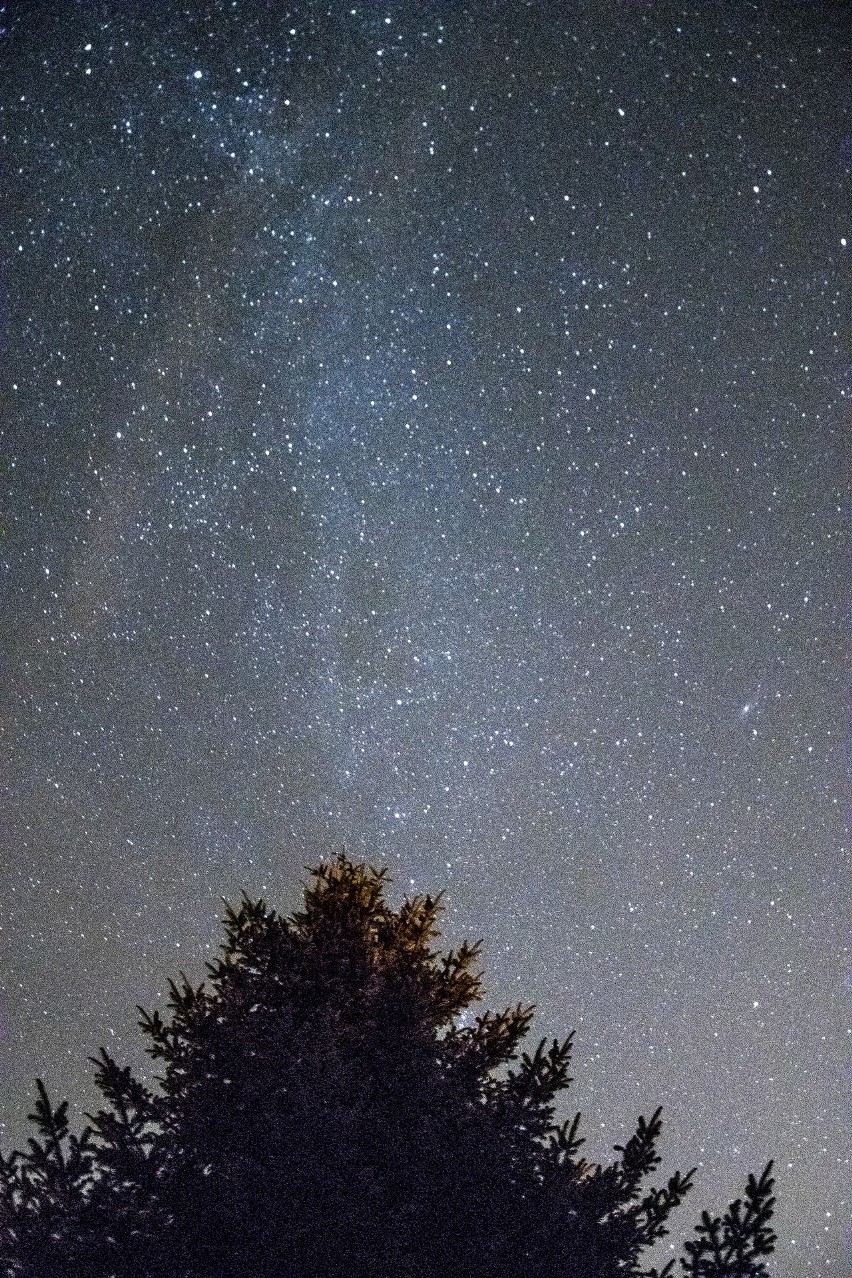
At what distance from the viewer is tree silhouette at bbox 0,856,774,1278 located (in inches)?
175

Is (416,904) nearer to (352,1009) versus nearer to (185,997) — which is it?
(352,1009)

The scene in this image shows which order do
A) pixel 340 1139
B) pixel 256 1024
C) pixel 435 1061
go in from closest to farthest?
pixel 340 1139, pixel 256 1024, pixel 435 1061

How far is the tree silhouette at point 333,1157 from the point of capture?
4453mm

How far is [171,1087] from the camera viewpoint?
5340 millimetres

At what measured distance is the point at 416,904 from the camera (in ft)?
21.6

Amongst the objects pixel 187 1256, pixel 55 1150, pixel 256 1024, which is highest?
pixel 256 1024

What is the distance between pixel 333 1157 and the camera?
4.45 metres

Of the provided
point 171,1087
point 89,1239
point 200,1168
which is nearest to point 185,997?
point 171,1087

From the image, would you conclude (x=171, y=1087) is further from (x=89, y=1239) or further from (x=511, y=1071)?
(x=511, y=1071)

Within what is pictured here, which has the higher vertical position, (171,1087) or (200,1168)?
(171,1087)

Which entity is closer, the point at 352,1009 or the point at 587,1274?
the point at 587,1274

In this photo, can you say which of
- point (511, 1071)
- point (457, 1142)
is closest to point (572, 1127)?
point (511, 1071)

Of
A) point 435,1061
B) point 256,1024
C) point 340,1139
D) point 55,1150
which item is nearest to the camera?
point 340,1139

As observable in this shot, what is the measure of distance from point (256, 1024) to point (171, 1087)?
0.79 meters
